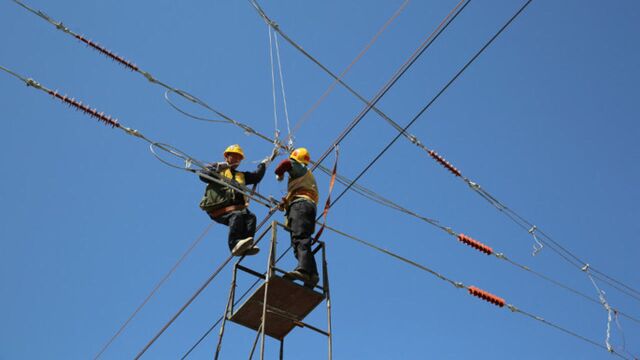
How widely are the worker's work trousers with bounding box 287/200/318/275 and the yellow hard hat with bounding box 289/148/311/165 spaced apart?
793mm

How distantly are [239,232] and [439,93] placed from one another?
2.72 m

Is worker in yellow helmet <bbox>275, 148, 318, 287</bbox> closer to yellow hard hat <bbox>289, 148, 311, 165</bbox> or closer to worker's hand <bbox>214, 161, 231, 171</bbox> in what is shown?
yellow hard hat <bbox>289, 148, 311, 165</bbox>

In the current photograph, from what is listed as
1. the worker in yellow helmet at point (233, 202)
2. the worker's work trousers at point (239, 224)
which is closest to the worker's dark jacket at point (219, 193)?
the worker in yellow helmet at point (233, 202)

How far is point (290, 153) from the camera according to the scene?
1064 cm

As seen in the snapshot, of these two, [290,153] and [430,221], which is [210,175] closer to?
[290,153]

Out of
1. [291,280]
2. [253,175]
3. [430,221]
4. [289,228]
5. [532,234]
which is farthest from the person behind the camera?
[532,234]

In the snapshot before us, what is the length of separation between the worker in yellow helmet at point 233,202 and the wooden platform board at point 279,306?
0.70 metres

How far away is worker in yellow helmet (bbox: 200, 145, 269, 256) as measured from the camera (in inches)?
364

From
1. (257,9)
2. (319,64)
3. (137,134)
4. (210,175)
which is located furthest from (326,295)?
(257,9)

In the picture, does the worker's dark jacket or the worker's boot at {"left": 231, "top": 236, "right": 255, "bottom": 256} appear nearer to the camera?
the worker's boot at {"left": 231, "top": 236, "right": 255, "bottom": 256}

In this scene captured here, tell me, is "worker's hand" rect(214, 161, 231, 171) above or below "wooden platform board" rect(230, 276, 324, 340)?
above

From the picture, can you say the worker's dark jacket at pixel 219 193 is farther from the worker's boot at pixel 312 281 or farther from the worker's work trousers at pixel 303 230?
the worker's boot at pixel 312 281

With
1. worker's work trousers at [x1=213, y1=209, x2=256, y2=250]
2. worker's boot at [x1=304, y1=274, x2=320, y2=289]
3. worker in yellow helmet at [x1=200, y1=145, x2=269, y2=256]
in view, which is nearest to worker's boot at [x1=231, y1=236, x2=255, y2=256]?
worker in yellow helmet at [x1=200, y1=145, x2=269, y2=256]

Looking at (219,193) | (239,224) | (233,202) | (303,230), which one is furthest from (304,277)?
(219,193)
